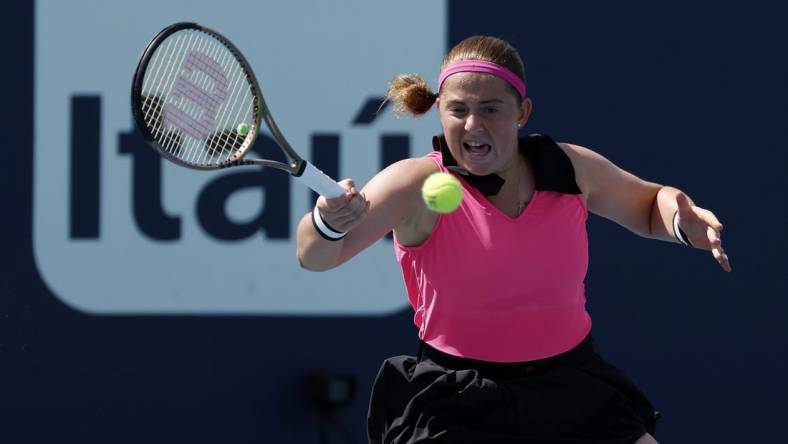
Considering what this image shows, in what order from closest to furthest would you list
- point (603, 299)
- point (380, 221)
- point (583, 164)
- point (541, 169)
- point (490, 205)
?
point (380, 221) → point (490, 205) → point (541, 169) → point (583, 164) → point (603, 299)

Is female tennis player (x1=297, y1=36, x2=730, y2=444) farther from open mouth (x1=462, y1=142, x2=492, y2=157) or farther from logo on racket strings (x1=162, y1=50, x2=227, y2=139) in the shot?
logo on racket strings (x1=162, y1=50, x2=227, y2=139)

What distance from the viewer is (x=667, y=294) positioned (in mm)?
4535

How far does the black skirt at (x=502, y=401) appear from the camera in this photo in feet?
9.71

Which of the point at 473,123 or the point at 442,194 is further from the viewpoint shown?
the point at 473,123

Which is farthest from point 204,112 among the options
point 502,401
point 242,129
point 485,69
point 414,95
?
point 502,401

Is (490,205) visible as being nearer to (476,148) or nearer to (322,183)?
(476,148)

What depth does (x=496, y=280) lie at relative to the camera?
2.95 m

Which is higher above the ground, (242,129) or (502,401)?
(242,129)

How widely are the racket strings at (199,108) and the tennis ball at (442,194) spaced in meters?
0.43

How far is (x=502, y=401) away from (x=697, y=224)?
62 centimetres

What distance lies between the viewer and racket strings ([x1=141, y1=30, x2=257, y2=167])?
2.84m

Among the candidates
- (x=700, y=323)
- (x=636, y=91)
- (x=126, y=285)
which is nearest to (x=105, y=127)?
(x=126, y=285)

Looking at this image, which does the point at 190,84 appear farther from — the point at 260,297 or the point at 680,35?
the point at 680,35

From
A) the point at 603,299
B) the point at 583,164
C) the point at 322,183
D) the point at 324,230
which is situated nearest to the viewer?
the point at 322,183
